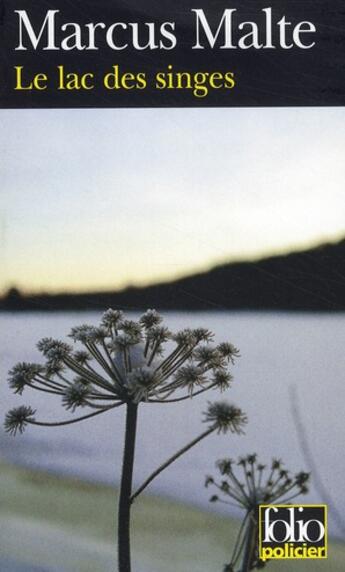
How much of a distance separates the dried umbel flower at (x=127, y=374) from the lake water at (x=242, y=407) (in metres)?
0.02

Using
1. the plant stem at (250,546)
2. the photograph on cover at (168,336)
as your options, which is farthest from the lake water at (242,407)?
the plant stem at (250,546)

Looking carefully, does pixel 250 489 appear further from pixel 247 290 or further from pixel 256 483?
pixel 247 290

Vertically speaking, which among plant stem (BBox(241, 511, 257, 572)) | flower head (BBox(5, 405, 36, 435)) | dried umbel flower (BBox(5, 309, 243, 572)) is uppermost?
dried umbel flower (BBox(5, 309, 243, 572))

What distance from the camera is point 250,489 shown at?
2582mm

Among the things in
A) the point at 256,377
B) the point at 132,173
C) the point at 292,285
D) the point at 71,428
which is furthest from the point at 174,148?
the point at 71,428

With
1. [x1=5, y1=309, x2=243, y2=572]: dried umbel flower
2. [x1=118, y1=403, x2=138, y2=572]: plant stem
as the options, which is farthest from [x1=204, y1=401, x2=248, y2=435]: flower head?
[x1=118, y1=403, x2=138, y2=572]: plant stem

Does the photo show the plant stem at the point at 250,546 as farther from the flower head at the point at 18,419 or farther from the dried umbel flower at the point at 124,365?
the flower head at the point at 18,419

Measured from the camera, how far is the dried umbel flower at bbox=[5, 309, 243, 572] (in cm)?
257

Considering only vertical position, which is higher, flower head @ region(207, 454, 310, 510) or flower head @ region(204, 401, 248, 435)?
flower head @ region(204, 401, 248, 435)

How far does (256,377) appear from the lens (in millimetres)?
2566

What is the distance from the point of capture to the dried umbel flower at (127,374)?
2.57m

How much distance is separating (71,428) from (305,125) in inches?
43.9

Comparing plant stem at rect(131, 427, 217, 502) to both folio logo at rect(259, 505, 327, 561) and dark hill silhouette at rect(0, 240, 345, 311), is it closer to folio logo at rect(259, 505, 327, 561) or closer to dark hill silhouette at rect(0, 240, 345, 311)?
folio logo at rect(259, 505, 327, 561)

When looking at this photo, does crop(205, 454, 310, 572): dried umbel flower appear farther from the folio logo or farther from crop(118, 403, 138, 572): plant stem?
crop(118, 403, 138, 572): plant stem
